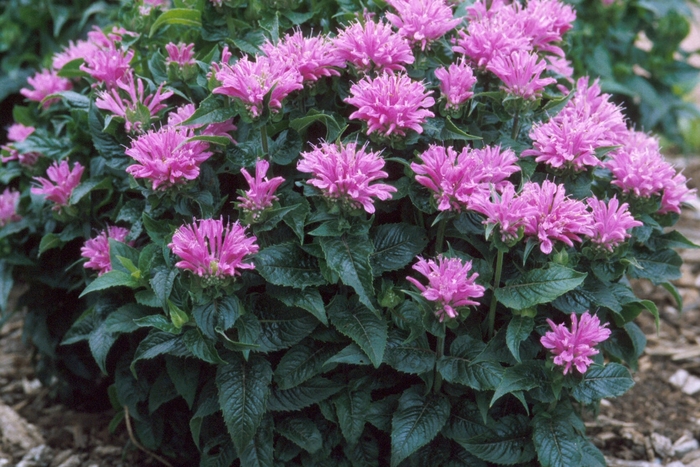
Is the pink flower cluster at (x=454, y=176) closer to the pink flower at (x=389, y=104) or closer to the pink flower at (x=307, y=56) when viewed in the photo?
the pink flower at (x=389, y=104)

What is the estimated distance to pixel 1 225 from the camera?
280cm

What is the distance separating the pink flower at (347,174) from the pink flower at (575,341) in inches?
23.4

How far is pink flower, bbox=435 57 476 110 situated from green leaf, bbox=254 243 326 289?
611mm

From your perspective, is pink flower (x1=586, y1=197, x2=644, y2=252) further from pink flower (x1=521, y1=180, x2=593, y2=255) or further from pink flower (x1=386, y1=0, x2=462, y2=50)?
pink flower (x1=386, y1=0, x2=462, y2=50)

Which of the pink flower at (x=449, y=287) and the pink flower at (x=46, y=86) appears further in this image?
the pink flower at (x=46, y=86)

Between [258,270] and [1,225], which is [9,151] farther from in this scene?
[258,270]

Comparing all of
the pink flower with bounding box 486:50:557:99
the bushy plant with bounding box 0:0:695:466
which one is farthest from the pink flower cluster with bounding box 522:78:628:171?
the pink flower with bounding box 486:50:557:99

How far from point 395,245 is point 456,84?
50 centimetres

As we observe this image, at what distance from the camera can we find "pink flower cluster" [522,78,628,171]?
6.99ft

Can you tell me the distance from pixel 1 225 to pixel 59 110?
51 centimetres

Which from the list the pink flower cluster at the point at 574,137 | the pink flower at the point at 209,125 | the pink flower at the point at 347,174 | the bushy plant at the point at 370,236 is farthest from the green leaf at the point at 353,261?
the pink flower cluster at the point at 574,137

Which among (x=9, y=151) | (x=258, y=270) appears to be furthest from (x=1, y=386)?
(x=258, y=270)

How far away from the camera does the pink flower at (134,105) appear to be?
2.29 m

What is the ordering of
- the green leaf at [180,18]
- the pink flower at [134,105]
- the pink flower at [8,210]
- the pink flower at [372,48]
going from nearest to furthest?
1. the pink flower at [372,48]
2. the pink flower at [134,105]
3. the green leaf at [180,18]
4. the pink flower at [8,210]
